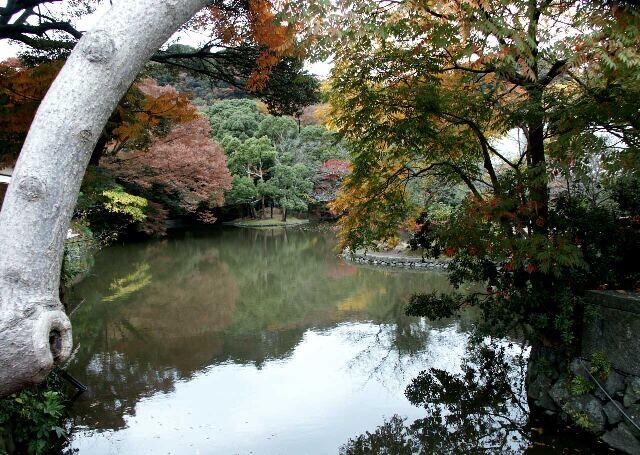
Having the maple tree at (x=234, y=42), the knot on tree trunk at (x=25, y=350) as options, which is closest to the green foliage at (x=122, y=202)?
the maple tree at (x=234, y=42)

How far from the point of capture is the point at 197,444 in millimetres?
3754

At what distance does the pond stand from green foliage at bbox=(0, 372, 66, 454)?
502 millimetres

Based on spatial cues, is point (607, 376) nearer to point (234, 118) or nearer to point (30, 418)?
point (30, 418)

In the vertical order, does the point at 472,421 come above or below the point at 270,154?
below

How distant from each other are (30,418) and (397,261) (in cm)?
964

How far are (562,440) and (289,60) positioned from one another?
152 inches

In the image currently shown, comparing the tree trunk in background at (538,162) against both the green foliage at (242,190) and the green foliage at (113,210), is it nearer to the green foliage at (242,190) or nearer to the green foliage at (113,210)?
the green foliage at (113,210)

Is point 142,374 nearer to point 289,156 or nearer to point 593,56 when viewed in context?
point 593,56

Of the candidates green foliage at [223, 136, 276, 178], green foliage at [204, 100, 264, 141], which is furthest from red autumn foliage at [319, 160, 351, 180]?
green foliage at [204, 100, 264, 141]

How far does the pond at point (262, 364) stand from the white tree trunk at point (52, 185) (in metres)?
3.16

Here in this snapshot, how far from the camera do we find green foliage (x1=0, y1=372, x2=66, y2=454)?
3.07 metres

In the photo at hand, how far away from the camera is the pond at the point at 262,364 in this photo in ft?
12.8

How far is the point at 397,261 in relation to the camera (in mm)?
12016

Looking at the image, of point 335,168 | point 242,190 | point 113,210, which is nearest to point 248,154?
point 242,190
